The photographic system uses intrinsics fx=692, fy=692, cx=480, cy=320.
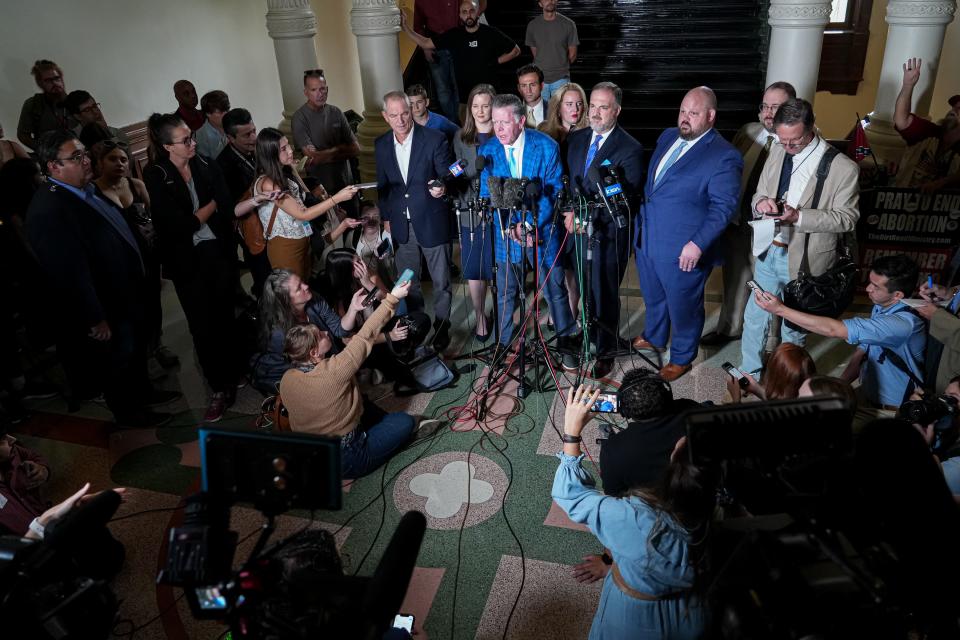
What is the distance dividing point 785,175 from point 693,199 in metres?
0.51

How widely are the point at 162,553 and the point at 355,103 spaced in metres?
9.88

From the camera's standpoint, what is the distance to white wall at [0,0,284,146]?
636 centimetres

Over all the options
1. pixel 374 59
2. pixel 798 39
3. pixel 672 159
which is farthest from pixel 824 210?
pixel 374 59

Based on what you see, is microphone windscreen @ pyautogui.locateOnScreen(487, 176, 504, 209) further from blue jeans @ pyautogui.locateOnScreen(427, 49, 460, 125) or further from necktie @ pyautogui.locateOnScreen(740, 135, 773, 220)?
blue jeans @ pyautogui.locateOnScreen(427, 49, 460, 125)

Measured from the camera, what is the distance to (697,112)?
3.73 m

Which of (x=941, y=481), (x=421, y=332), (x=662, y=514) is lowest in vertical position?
(x=421, y=332)

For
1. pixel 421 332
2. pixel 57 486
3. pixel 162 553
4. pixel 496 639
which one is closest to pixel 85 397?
pixel 57 486

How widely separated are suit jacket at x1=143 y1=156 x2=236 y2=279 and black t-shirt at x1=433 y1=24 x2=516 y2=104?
11.3 feet

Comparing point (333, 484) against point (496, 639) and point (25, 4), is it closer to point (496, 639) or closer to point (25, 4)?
point (496, 639)

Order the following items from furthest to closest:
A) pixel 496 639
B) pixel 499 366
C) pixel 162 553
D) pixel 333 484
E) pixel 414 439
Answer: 1. pixel 499 366
2. pixel 414 439
3. pixel 162 553
4. pixel 496 639
5. pixel 333 484

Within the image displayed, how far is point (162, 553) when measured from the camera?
3320 mm

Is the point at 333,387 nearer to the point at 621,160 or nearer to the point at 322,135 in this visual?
the point at 621,160

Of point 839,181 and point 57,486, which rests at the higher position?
point 839,181

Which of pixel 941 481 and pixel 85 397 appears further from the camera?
pixel 85 397
